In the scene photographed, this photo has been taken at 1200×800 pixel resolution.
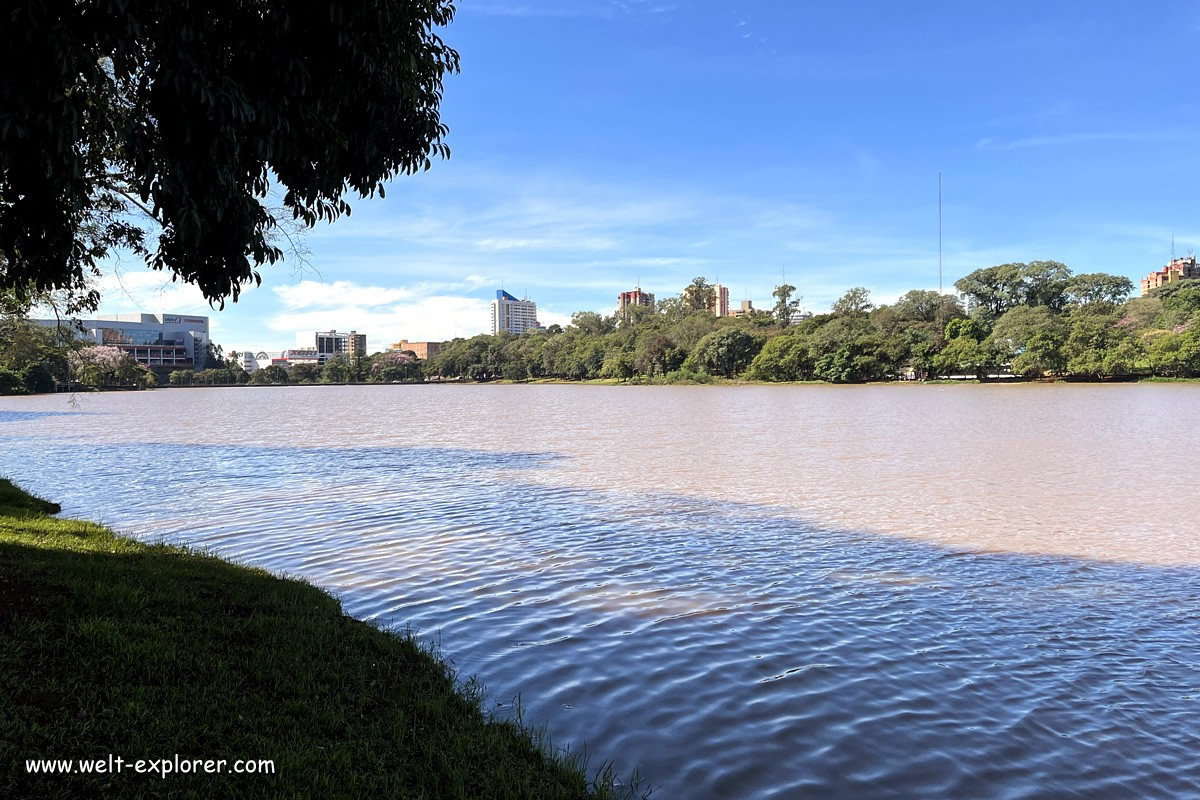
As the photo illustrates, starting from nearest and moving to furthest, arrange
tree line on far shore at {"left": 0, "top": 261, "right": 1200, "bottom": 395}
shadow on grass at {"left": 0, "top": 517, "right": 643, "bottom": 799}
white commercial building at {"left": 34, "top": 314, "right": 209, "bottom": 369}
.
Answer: shadow on grass at {"left": 0, "top": 517, "right": 643, "bottom": 799} → tree line on far shore at {"left": 0, "top": 261, "right": 1200, "bottom": 395} → white commercial building at {"left": 34, "top": 314, "right": 209, "bottom": 369}

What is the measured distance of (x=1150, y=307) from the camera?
10100 centimetres

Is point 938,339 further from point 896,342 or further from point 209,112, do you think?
point 209,112

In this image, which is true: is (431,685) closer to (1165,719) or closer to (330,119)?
(330,119)

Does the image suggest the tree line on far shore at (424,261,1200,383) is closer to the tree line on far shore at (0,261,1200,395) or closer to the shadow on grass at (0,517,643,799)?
the tree line on far shore at (0,261,1200,395)

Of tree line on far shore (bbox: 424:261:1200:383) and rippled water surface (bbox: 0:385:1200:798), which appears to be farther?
tree line on far shore (bbox: 424:261:1200:383)

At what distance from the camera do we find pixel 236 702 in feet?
15.4

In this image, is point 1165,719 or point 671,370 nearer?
point 1165,719

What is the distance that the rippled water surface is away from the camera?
17.2 feet

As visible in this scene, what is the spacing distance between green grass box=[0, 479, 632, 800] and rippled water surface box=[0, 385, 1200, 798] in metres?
0.90

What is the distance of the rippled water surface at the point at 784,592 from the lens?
5230 millimetres

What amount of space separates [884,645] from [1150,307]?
119 meters

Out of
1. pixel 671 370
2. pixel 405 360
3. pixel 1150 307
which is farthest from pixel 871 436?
pixel 405 360

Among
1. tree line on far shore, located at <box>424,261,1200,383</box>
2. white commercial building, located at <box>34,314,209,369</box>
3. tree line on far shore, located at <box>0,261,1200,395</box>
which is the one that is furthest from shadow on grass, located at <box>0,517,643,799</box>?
white commercial building, located at <box>34,314,209,369</box>

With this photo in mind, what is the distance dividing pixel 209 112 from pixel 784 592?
7.50 meters
